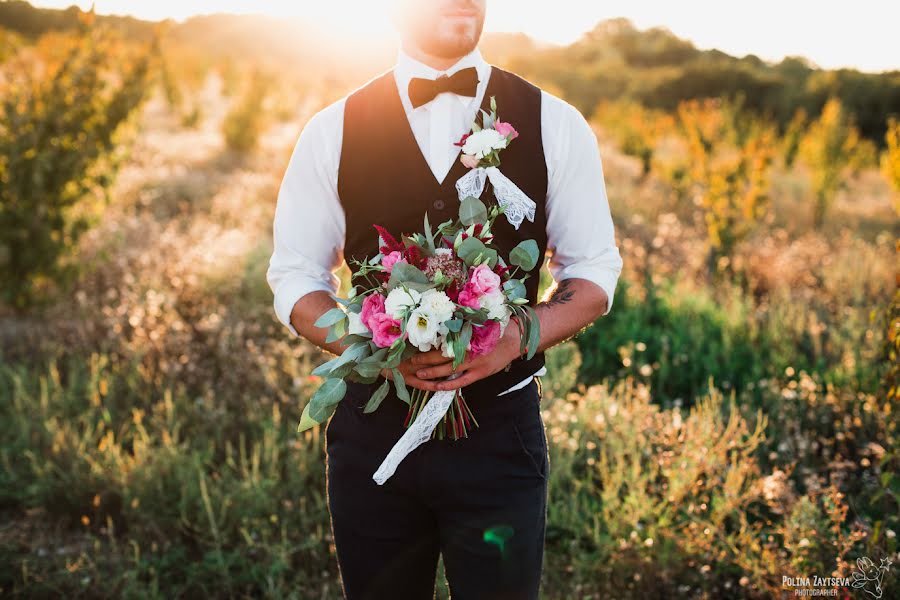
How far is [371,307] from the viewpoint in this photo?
1.51 m

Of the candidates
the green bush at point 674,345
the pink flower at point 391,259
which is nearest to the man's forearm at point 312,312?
the pink flower at point 391,259

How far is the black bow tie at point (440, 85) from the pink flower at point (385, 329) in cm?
75

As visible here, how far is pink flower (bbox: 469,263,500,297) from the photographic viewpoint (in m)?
1.44

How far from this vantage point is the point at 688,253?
8.78m

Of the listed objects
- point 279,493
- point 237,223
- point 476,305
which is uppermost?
point 476,305

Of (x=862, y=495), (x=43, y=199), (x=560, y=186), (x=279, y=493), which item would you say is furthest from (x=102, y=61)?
(x=862, y=495)

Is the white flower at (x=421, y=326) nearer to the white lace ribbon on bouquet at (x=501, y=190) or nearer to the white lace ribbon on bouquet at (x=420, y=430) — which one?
the white lace ribbon on bouquet at (x=420, y=430)

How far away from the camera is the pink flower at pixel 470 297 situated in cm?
145

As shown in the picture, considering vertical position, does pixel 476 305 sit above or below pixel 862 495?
above

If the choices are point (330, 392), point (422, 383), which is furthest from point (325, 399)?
point (422, 383)

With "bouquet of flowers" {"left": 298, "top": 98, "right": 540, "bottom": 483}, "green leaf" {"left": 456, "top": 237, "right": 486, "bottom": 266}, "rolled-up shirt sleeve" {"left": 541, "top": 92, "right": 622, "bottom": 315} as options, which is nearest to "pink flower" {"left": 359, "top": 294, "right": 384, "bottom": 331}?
"bouquet of flowers" {"left": 298, "top": 98, "right": 540, "bottom": 483}

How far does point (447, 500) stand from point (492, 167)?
89cm

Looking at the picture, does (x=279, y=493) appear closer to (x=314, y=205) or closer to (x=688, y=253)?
(x=314, y=205)

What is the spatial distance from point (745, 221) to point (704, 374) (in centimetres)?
416
